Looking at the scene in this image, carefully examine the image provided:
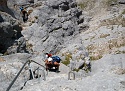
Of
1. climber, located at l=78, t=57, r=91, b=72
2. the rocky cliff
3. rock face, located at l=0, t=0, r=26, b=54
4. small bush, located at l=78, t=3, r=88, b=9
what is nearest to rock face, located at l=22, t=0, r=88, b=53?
the rocky cliff

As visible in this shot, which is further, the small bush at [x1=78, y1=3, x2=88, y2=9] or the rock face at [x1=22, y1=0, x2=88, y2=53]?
the small bush at [x1=78, y1=3, x2=88, y2=9]

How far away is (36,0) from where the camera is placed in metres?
48.1

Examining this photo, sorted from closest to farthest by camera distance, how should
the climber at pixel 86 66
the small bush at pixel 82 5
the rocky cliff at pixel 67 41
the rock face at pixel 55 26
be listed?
the rocky cliff at pixel 67 41 < the climber at pixel 86 66 < the rock face at pixel 55 26 < the small bush at pixel 82 5

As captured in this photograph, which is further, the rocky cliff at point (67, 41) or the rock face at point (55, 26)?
the rock face at point (55, 26)

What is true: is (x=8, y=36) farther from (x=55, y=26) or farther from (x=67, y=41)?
(x=55, y=26)

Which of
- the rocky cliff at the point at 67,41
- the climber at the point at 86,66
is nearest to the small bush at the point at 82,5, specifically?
the rocky cliff at the point at 67,41

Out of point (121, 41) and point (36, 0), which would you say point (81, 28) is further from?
point (36, 0)

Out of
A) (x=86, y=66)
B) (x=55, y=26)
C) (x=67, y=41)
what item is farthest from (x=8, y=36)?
(x=55, y=26)

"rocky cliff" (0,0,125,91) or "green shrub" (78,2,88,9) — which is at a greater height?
"green shrub" (78,2,88,9)

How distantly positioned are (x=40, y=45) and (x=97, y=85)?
20.0m

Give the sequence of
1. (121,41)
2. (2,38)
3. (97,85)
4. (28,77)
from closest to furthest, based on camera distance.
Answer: (97,85), (28,77), (2,38), (121,41)

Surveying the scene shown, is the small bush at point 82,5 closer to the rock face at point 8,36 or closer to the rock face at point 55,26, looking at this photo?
→ the rock face at point 55,26

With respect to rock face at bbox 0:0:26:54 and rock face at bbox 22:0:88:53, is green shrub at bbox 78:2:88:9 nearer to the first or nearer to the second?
rock face at bbox 22:0:88:53

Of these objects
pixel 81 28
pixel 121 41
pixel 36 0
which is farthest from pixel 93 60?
pixel 36 0
